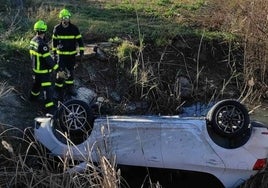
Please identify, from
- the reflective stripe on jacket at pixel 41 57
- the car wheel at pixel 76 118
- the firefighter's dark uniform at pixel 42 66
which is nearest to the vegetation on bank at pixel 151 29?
the firefighter's dark uniform at pixel 42 66

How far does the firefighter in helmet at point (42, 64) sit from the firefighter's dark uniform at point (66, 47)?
2.31 ft

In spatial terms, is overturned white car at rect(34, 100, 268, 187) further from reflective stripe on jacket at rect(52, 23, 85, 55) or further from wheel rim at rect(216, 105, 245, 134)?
reflective stripe on jacket at rect(52, 23, 85, 55)

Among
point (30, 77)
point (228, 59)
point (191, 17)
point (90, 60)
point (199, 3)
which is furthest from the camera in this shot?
point (199, 3)

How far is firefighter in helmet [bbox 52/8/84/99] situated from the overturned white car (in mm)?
3432

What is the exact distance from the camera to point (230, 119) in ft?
23.6

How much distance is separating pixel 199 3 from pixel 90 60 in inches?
270

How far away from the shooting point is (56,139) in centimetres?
751

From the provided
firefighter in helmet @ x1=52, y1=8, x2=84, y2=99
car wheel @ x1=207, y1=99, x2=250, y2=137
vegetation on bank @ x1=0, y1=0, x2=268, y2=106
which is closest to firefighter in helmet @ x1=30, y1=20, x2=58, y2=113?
firefighter in helmet @ x1=52, y1=8, x2=84, y2=99

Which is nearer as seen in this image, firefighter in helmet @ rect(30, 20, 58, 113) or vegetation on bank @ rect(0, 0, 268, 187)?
firefighter in helmet @ rect(30, 20, 58, 113)

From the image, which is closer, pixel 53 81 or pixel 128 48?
pixel 53 81

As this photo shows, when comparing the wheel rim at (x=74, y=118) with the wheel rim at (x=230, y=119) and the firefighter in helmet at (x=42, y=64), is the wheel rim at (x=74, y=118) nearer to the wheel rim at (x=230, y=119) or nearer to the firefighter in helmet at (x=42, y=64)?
the wheel rim at (x=230, y=119)

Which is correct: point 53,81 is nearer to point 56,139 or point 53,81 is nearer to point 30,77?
point 30,77

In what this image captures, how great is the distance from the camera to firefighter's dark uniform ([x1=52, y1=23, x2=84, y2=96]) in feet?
34.6

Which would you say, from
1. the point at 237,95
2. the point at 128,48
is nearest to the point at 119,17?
the point at 128,48
